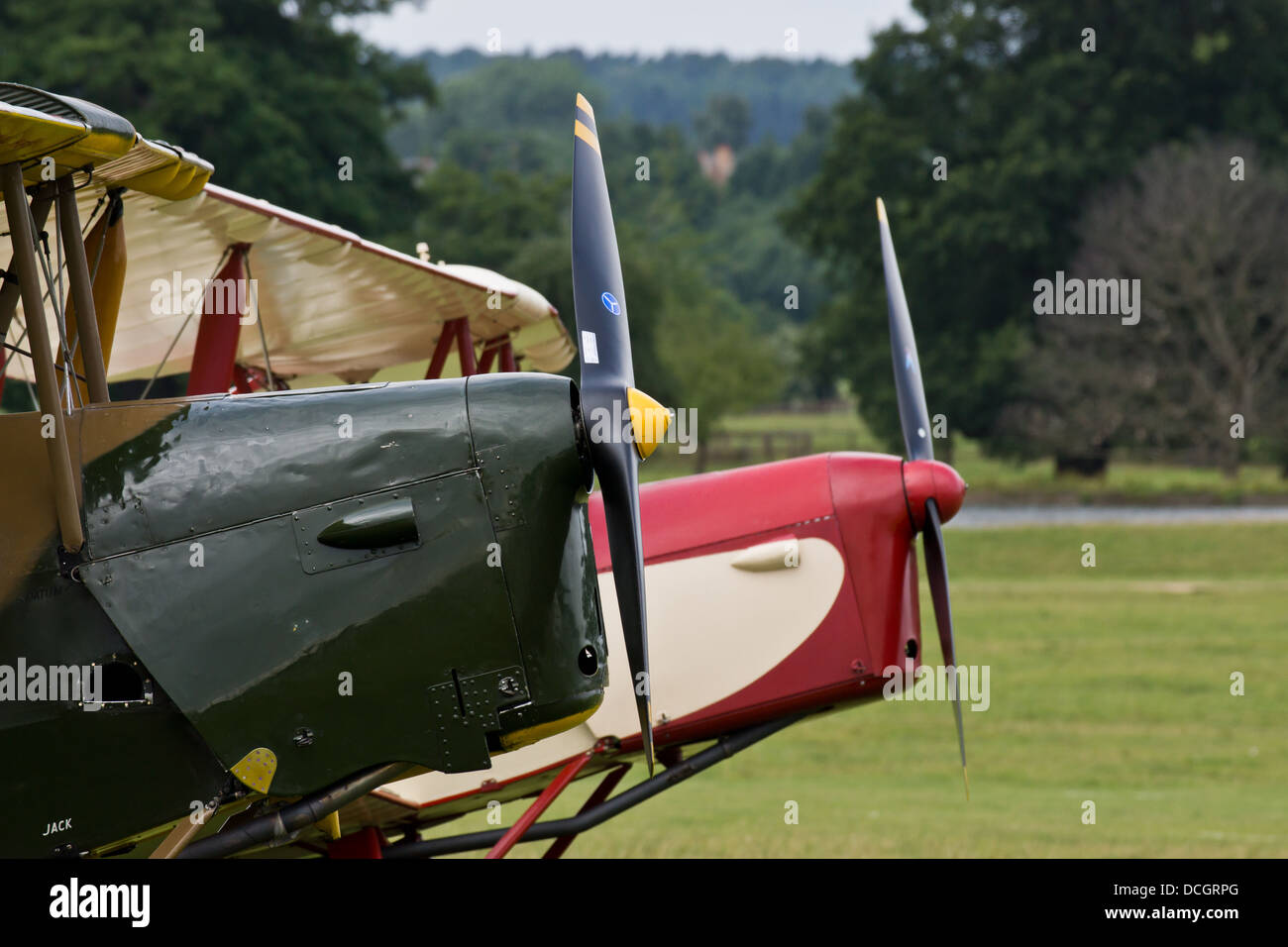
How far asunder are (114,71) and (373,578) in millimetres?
43000

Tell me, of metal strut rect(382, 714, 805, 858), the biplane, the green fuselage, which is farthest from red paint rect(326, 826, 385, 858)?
the green fuselage

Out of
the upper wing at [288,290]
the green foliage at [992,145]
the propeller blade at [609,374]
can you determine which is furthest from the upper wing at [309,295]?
the green foliage at [992,145]

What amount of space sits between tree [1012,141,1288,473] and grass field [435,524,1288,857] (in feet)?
51.7

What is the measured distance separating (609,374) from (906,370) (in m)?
3.87

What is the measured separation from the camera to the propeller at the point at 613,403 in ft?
18.2

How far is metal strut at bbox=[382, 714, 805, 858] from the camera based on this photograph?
754cm

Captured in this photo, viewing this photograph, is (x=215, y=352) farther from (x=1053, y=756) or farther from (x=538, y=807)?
(x=1053, y=756)

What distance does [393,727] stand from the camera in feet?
17.2

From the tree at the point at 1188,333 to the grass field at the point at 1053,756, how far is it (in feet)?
51.7

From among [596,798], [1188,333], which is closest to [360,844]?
[596,798]

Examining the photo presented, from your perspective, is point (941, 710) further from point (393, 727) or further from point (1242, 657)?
point (393, 727)

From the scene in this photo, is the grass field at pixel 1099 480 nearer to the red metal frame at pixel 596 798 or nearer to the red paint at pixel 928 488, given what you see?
the red metal frame at pixel 596 798

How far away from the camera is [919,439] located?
8.73 m

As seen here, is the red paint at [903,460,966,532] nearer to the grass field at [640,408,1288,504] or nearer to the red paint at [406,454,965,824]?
the red paint at [406,454,965,824]
